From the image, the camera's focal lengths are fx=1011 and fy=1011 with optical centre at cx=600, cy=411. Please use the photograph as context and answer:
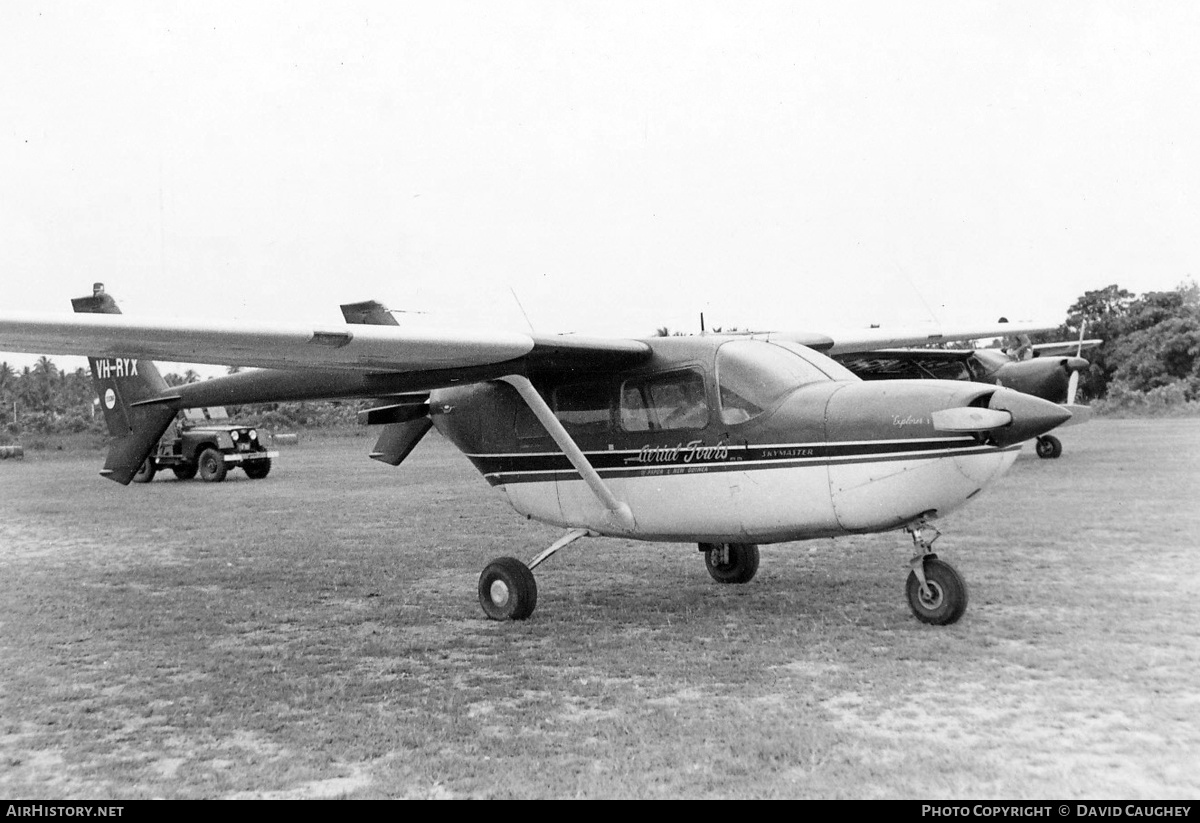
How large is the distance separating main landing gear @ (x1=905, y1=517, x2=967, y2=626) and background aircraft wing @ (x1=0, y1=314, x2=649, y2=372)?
2163 mm

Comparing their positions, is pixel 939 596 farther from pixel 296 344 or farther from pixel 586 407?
pixel 296 344

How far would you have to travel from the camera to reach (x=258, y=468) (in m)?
23.0

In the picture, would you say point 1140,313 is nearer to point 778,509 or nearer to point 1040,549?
point 1040,549

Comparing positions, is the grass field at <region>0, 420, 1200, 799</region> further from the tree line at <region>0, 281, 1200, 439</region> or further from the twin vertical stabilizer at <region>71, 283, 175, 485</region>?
the tree line at <region>0, 281, 1200, 439</region>

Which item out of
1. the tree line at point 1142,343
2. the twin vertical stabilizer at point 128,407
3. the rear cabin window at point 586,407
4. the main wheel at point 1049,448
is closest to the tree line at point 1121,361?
the tree line at point 1142,343

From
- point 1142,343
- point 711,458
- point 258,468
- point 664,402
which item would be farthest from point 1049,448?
point 1142,343

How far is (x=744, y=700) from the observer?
15.8 feet

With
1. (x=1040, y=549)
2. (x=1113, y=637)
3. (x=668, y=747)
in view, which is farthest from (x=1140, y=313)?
(x=668, y=747)

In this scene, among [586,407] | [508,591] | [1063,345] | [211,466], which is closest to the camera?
[508,591]

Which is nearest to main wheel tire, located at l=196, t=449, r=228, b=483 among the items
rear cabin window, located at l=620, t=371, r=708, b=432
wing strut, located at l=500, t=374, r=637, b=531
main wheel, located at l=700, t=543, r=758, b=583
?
main wheel, located at l=700, t=543, r=758, b=583

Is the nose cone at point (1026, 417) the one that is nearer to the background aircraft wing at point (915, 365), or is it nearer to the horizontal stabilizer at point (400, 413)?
the horizontal stabilizer at point (400, 413)

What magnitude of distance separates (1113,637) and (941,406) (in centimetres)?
172

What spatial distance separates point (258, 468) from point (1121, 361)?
36539 mm
